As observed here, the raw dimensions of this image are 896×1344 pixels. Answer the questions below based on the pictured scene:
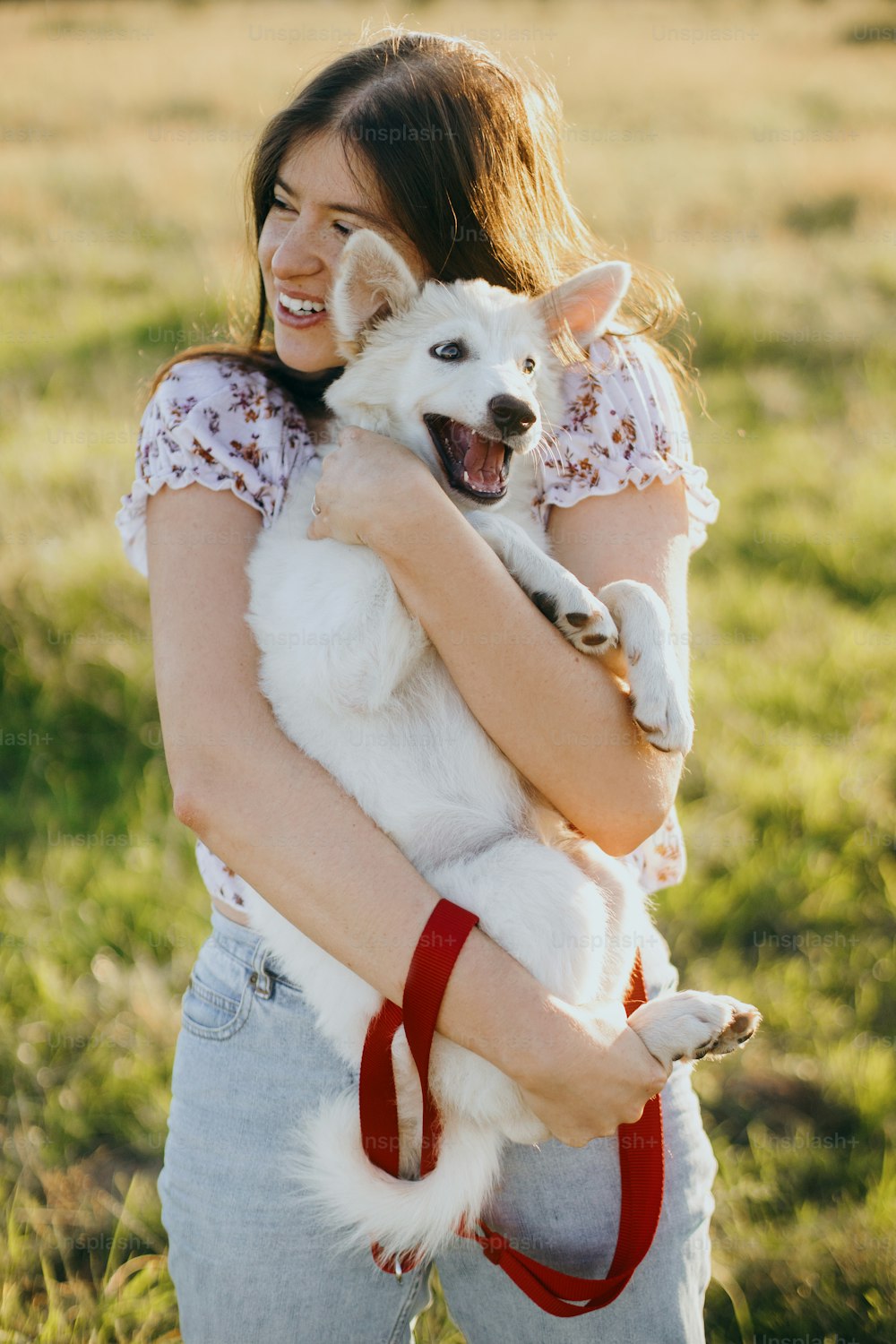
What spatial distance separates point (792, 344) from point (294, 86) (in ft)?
19.1

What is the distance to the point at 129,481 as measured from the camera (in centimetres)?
513

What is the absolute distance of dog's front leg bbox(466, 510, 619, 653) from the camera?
204 cm

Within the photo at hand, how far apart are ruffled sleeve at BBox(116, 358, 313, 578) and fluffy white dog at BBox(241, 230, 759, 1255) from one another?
0.11m

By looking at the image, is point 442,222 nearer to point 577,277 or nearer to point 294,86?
point 577,277

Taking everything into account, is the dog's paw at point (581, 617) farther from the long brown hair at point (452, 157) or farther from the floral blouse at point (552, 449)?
the long brown hair at point (452, 157)

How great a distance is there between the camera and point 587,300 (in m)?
2.31

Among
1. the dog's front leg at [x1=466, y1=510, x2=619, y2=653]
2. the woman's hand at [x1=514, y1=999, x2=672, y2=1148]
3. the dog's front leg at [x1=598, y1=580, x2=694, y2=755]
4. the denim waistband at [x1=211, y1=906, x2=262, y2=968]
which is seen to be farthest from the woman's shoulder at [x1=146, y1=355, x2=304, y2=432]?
the woman's hand at [x1=514, y1=999, x2=672, y2=1148]

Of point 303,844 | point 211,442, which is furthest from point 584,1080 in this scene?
point 211,442

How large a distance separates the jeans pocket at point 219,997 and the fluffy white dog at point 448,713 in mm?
96

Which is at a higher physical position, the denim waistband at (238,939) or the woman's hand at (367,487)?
the woman's hand at (367,487)

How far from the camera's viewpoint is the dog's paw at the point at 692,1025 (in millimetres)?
1906

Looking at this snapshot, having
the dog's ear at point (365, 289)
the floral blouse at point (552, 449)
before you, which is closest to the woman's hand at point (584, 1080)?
the floral blouse at point (552, 449)

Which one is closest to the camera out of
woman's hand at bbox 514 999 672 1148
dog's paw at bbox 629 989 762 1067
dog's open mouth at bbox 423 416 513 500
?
woman's hand at bbox 514 999 672 1148

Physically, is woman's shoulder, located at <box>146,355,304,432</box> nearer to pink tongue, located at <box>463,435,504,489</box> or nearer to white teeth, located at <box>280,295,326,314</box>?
white teeth, located at <box>280,295,326,314</box>
